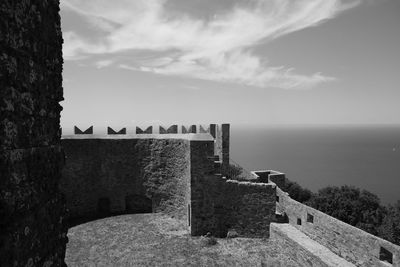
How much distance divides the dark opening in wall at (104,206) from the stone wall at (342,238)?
10481 millimetres

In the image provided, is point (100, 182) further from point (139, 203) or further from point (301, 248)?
point (301, 248)

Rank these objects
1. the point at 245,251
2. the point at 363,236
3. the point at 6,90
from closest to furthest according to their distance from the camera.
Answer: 1. the point at 6,90
2. the point at 363,236
3. the point at 245,251

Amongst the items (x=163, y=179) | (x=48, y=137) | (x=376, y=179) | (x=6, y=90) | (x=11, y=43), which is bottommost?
(x=376, y=179)

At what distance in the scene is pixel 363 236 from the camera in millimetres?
11906

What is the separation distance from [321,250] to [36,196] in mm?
13103

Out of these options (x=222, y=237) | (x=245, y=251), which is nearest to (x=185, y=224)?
(x=222, y=237)

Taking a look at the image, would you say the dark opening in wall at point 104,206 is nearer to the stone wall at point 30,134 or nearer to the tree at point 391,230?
the stone wall at point 30,134

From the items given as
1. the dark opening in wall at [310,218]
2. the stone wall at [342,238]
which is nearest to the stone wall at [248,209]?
the stone wall at [342,238]

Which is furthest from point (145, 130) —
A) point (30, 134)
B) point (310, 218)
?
point (30, 134)

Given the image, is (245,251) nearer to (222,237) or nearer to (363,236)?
(222,237)

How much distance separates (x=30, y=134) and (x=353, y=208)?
3539 cm

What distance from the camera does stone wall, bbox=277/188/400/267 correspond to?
37.2 ft

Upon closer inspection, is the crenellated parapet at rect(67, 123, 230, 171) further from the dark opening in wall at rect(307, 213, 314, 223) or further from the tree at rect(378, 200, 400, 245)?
the tree at rect(378, 200, 400, 245)

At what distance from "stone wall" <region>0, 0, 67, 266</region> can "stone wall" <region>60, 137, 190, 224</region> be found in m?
14.7
